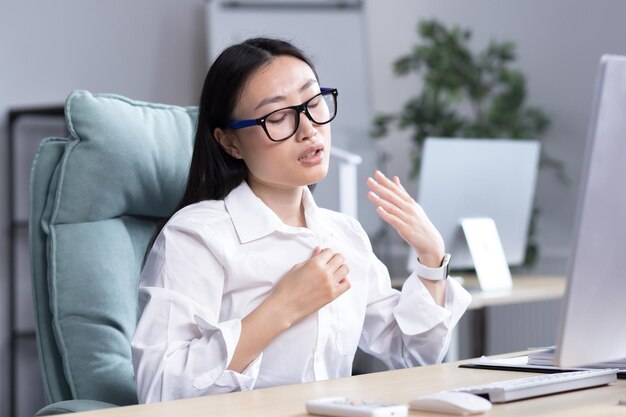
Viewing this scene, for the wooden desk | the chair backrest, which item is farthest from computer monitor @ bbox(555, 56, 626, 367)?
the chair backrest

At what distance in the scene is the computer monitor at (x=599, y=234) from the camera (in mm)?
930

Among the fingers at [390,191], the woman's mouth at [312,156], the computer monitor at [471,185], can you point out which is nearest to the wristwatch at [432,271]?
the fingers at [390,191]

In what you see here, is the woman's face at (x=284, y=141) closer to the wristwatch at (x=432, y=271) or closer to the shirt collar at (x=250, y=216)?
the shirt collar at (x=250, y=216)

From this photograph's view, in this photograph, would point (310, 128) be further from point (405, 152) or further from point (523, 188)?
point (405, 152)

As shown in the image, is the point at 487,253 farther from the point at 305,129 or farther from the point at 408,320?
the point at 305,129

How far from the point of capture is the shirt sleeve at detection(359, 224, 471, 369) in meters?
1.55

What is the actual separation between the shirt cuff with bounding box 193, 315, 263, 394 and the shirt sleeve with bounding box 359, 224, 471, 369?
337 mm

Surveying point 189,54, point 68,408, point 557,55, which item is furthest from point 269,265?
point 189,54

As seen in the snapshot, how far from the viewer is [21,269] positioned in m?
4.03

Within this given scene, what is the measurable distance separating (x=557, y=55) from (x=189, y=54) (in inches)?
69.0

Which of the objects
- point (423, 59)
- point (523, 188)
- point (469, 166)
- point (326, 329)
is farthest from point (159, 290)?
point (423, 59)

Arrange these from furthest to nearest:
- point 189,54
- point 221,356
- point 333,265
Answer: point 189,54
point 333,265
point 221,356

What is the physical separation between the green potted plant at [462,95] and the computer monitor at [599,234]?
3080 millimetres

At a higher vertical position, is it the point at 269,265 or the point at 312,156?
the point at 312,156
